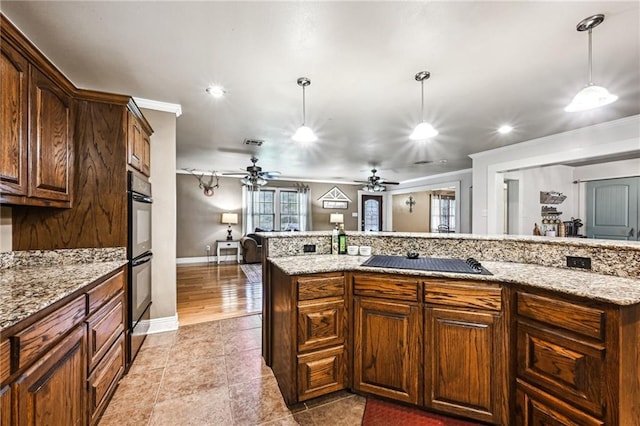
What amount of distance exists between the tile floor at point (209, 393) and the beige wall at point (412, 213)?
866 cm

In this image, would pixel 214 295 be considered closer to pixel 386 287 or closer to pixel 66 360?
pixel 66 360

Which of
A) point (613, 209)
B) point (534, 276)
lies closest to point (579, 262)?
point (534, 276)

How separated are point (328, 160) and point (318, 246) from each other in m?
3.84

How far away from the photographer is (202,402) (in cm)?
182

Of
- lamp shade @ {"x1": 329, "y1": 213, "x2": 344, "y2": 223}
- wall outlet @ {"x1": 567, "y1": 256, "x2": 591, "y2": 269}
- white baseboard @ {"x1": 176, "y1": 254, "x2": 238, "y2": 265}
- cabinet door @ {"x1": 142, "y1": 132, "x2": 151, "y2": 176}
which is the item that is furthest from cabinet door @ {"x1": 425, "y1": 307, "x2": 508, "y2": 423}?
lamp shade @ {"x1": 329, "y1": 213, "x2": 344, "y2": 223}

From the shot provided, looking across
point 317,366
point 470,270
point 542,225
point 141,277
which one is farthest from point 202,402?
point 542,225

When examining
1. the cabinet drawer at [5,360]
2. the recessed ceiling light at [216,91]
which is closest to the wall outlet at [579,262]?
the cabinet drawer at [5,360]

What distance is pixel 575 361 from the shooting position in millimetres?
1244

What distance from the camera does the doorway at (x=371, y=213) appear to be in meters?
9.92

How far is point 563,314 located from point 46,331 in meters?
2.32

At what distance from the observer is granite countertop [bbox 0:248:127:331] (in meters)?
1.04

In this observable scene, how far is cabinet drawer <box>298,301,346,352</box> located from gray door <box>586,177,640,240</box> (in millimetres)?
6412

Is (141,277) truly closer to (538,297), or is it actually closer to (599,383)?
(538,297)

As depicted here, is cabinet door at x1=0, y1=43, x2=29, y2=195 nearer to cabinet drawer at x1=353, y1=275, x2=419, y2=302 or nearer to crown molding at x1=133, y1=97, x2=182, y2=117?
crown molding at x1=133, y1=97, x2=182, y2=117
